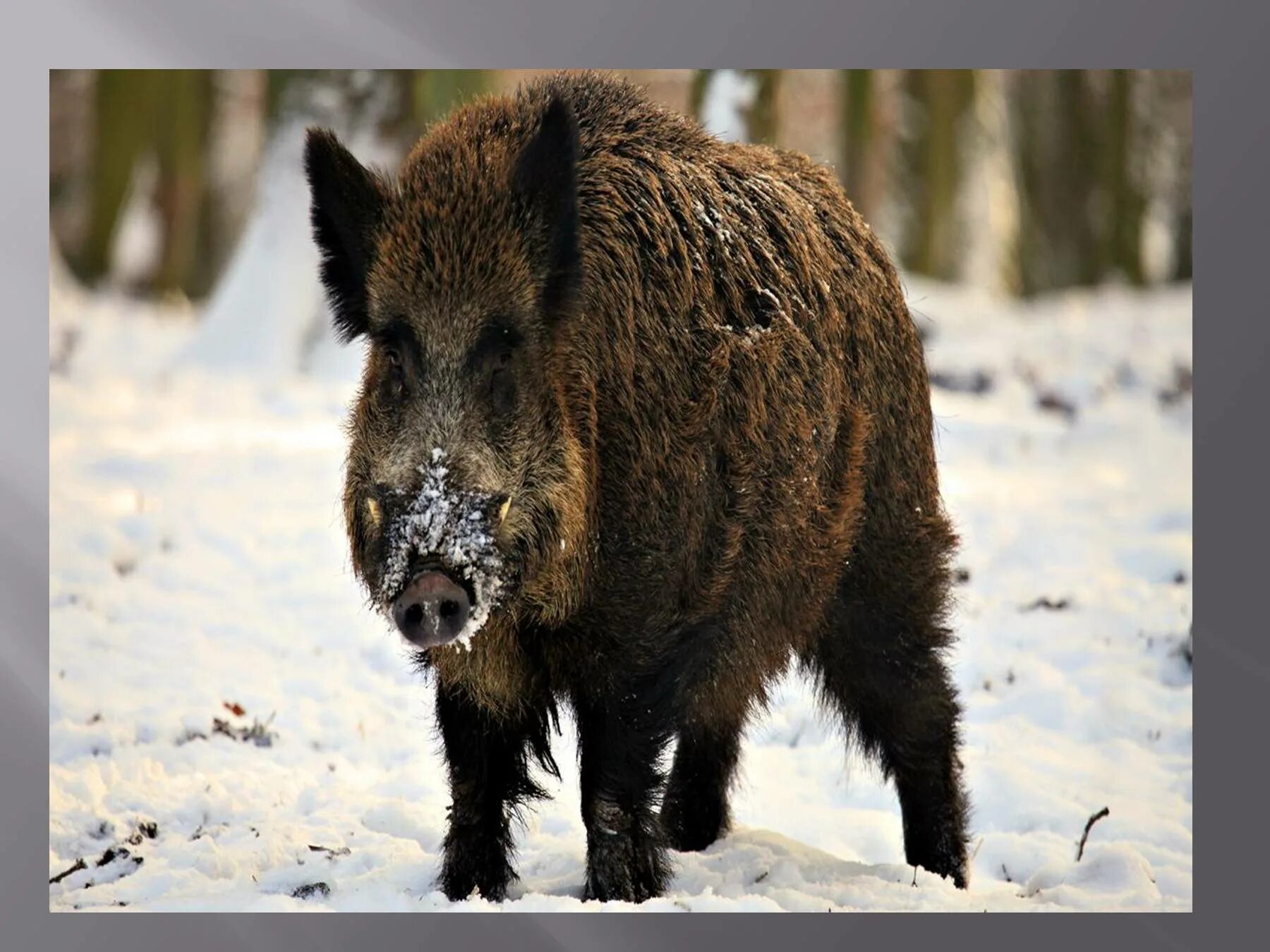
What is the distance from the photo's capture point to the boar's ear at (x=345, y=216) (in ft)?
16.3

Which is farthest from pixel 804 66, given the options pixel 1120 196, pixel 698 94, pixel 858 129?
pixel 1120 196

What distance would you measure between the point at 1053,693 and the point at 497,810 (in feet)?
11.2

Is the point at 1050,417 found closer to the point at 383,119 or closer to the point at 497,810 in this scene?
the point at 383,119

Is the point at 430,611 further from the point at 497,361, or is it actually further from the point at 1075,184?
the point at 1075,184

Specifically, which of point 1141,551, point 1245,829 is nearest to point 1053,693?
point 1141,551

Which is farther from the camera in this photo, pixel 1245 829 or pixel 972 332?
pixel 972 332

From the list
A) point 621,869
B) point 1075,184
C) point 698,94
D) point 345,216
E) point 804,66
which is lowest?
point 621,869

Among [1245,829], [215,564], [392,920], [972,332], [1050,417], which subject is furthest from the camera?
[972,332]

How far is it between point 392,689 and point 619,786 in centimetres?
275

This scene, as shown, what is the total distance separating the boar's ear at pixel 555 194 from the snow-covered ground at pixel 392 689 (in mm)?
1842

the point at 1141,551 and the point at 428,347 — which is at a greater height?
the point at 428,347

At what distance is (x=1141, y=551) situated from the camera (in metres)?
9.05

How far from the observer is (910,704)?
6.38m

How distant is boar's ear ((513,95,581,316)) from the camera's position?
4891mm
